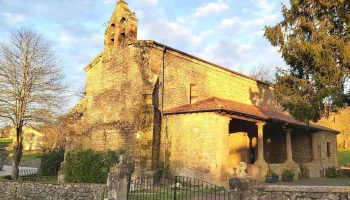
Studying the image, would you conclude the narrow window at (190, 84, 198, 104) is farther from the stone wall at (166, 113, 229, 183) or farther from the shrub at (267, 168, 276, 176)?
the shrub at (267, 168, 276, 176)

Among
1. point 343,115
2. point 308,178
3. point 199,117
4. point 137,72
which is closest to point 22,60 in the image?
point 137,72

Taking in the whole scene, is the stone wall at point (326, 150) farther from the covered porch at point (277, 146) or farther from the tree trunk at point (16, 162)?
the tree trunk at point (16, 162)

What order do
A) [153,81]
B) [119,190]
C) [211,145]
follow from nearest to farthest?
[119,190]
[211,145]
[153,81]

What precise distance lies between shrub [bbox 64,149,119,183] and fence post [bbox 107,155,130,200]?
672 centimetres

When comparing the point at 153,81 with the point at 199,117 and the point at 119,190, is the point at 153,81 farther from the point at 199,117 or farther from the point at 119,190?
the point at 119,190

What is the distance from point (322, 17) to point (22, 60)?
55.2ft

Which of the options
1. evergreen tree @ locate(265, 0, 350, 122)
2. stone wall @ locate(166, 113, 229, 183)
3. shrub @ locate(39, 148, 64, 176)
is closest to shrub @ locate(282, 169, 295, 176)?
stone wall @ locate(166, 113, 229, 183)

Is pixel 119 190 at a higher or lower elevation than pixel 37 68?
lower

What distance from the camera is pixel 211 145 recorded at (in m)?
14.7

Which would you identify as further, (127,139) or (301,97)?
(127,139)

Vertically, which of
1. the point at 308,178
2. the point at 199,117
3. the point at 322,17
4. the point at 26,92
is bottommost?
the point at 308,178

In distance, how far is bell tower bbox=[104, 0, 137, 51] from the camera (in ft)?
56.5

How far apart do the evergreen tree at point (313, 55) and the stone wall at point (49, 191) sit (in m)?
7.57

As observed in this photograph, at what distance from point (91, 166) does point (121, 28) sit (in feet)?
A: 25.9
